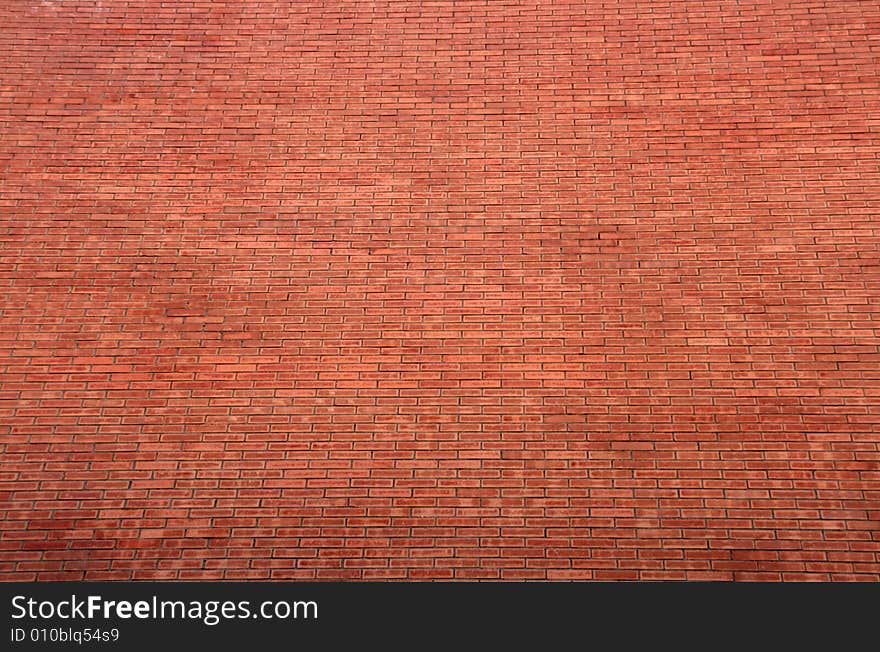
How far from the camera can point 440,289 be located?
16.5 feet

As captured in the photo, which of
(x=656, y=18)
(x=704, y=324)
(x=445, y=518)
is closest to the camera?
(x=445, y=518)

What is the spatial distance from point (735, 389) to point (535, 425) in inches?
50.4

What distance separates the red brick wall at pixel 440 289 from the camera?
442cm

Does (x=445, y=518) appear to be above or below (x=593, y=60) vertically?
below

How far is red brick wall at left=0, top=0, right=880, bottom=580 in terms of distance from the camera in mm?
4422

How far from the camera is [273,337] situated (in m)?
4.93
